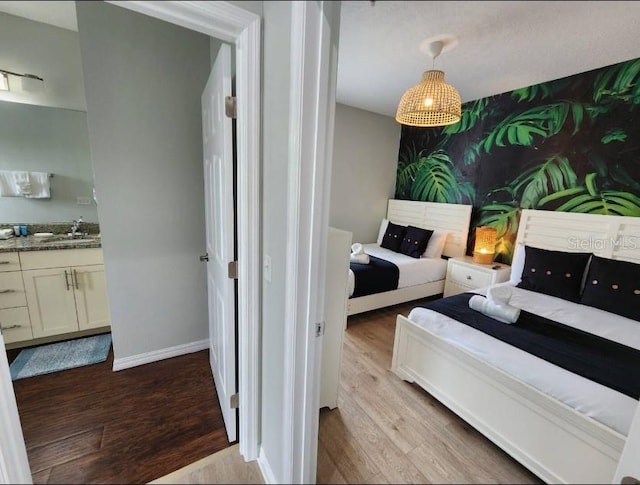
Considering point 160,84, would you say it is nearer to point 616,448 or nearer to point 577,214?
point 616,448

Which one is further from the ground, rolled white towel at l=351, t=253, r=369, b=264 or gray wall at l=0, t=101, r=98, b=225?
gray wall at l=0, t=101, r=98, b=225

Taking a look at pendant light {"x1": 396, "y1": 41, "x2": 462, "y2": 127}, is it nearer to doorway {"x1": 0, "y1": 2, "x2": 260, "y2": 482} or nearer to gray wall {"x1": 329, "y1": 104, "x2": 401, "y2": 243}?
doorway {"x1": 0, "y1": 2, "x2": 260, "y2": 482}

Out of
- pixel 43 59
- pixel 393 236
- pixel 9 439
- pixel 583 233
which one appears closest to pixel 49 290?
pixel 9 439

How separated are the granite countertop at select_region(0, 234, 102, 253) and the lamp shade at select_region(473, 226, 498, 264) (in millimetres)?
3721

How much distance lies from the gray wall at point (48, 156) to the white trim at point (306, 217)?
254 cm

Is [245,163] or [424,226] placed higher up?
[245,163]

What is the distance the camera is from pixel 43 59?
2092mm

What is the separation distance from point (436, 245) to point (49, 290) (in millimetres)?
3834

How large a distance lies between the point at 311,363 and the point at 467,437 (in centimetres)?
67

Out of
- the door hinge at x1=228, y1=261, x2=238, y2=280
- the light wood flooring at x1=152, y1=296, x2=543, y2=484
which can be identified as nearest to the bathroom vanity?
the door hinge at x1=228, y1=261, x2=238, y2=280

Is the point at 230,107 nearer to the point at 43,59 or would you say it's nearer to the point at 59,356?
the point at 43,59

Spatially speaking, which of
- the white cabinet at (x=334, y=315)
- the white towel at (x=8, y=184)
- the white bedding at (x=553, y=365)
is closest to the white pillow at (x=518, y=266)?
the white bedding at (x=553, y=365)

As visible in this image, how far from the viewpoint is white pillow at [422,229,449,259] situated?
3428 mm

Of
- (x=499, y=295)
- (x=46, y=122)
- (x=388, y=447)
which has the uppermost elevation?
(x=46, y=122)
